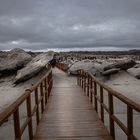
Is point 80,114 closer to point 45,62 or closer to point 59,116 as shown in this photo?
point 59,116

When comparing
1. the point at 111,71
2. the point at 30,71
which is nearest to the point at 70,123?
the point at 111,71

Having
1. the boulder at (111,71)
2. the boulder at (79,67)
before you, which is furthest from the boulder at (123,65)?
the boulder at (79,67)

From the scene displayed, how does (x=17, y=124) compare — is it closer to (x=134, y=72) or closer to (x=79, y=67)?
(x=134, y=72)

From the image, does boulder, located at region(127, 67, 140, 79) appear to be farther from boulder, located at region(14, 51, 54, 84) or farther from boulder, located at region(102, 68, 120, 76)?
boulder, located at region(14, 51, 54, 84)

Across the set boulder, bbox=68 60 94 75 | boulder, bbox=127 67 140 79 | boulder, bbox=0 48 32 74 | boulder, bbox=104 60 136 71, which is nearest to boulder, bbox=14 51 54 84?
boulder, bbox=68 60 94 75

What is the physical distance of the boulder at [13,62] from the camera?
28641 mm

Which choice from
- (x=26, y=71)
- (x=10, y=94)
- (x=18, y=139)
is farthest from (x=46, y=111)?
(x=26, y=71)

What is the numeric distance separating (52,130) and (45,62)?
18707 mm

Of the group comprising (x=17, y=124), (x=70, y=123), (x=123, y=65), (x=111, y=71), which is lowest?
(x=70, y=123)

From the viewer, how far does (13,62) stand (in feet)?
95.5

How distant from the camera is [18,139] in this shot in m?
5.61

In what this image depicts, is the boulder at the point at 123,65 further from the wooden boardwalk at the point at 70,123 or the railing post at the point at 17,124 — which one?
the railing post at the point at 17,124

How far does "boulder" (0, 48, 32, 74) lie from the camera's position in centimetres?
2864

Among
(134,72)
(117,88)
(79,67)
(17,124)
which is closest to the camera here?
(17,124)
